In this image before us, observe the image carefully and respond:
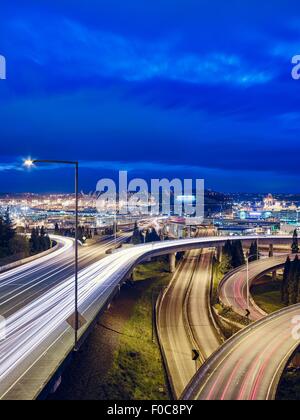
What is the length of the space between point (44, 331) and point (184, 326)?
1647cm

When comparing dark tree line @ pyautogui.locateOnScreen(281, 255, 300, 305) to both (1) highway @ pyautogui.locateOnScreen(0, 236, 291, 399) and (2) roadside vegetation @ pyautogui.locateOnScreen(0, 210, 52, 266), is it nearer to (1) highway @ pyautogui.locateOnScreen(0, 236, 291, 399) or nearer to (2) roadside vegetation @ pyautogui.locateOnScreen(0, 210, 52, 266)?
(1) highway @ pyautogui.locateOnScreen(0, 236, 291, 399)

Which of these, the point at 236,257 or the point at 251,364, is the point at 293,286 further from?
the point at 251,364

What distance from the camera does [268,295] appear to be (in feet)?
159

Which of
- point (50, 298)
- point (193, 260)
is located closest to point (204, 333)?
point (50, 298)

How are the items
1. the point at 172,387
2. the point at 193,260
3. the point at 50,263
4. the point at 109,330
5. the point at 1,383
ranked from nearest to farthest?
the point at 1,383
the point at 172,387
the point at 109,330
the point at 50,263
the point at 193,260

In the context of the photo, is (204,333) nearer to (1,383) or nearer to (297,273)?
(297,273)

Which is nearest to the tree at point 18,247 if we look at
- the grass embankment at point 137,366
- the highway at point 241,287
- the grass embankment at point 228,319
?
the grass embankment at point 137,366

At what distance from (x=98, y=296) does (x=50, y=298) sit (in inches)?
137

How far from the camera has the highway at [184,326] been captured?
24531 mm

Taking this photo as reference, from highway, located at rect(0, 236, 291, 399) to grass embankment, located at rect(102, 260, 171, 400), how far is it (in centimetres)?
383

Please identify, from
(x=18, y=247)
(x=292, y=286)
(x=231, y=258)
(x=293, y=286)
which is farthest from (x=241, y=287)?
(x=18, y=247)

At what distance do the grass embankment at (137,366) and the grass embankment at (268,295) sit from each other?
14.7m

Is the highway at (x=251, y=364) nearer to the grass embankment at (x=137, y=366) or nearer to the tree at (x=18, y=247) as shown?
the grass embankment at (x=137, y=366)
